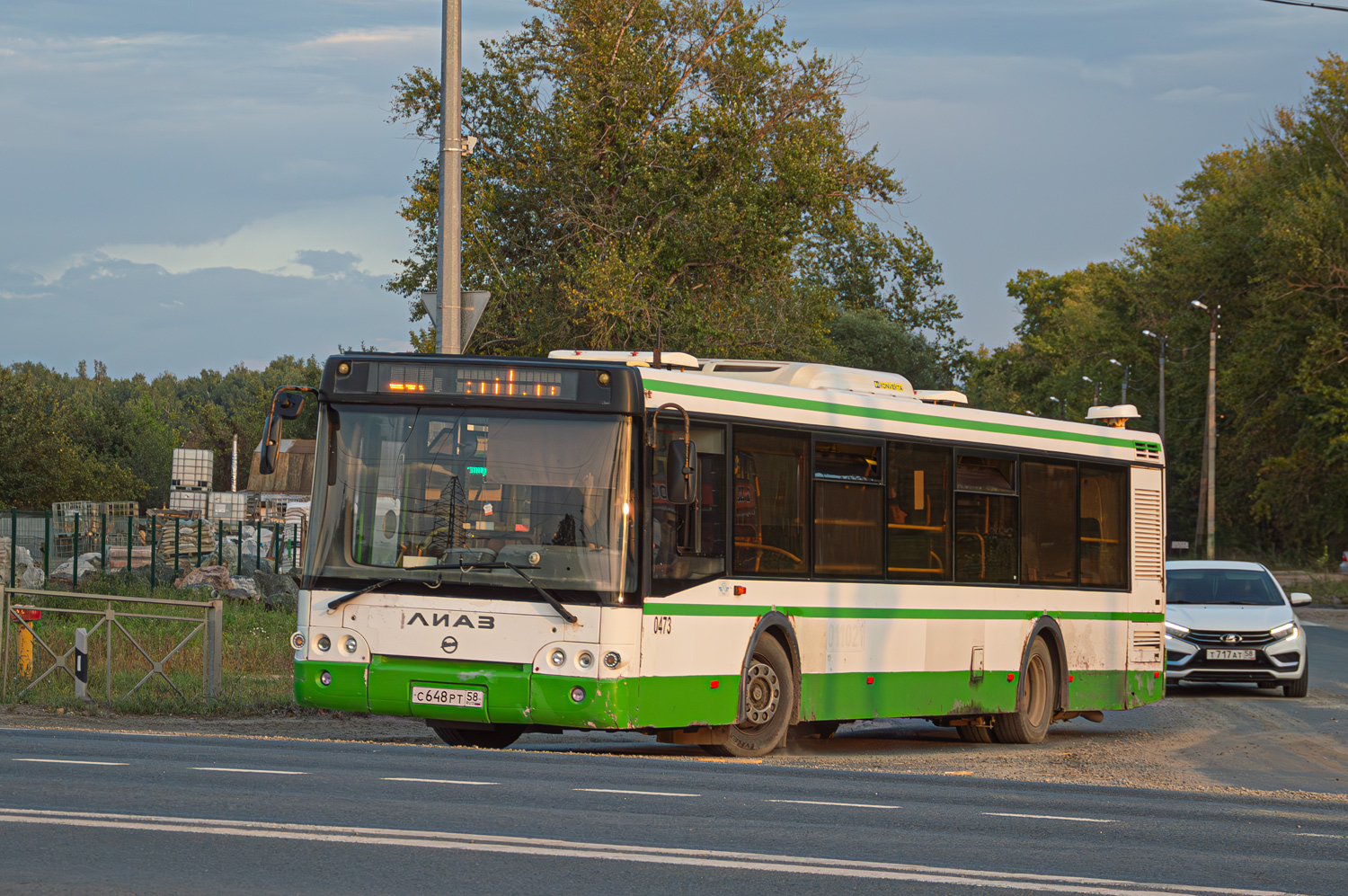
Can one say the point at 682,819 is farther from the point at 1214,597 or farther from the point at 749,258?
the point at 749,258

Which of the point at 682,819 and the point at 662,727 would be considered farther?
the point at 662,727

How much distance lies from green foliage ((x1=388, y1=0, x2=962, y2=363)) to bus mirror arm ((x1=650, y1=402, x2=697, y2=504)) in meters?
17.7

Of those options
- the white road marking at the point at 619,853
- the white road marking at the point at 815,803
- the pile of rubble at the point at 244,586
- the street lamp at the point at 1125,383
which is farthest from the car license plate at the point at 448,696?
the street lamp at the point at 1125,383

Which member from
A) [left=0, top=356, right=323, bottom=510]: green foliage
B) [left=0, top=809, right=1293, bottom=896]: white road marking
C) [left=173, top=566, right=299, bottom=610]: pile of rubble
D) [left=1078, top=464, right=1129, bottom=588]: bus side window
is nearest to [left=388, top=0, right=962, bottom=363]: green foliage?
[left=173, top=566, right=299, bottom=610]: pile of rubble

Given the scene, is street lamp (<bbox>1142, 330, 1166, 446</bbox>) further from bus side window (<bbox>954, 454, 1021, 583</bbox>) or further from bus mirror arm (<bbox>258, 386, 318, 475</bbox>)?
bus mirror arm (<bbox>258, 386, 318, 475</bbox>)

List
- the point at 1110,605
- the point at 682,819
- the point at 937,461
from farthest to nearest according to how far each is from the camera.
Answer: the point at 1110,605 → the point at 937,461 → the point at 682,819

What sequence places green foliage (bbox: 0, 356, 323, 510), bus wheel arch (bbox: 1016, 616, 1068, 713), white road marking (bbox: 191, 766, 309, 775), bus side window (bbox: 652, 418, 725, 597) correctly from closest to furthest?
1. white road marking (bbox: 191, 766, 309, 775)
2. bus side window (bbox: 652, 418, 725, 597)
3. bus wheel arch (bbox: 1016, 616, 1068, 713)
4. green foliage (bbox: 0, 356, 323, 510)

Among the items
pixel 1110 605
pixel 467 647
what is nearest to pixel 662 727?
pixel 467 647

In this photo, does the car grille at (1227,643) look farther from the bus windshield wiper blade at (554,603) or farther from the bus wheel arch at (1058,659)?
the bus windshield wiper blade at (554,603)

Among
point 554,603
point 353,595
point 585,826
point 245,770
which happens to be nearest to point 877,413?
point 554,603

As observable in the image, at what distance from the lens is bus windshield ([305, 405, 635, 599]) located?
39.0ft

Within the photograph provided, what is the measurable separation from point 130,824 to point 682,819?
9.07 feet

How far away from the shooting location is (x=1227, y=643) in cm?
2095

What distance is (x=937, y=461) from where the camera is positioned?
49.4 ft
